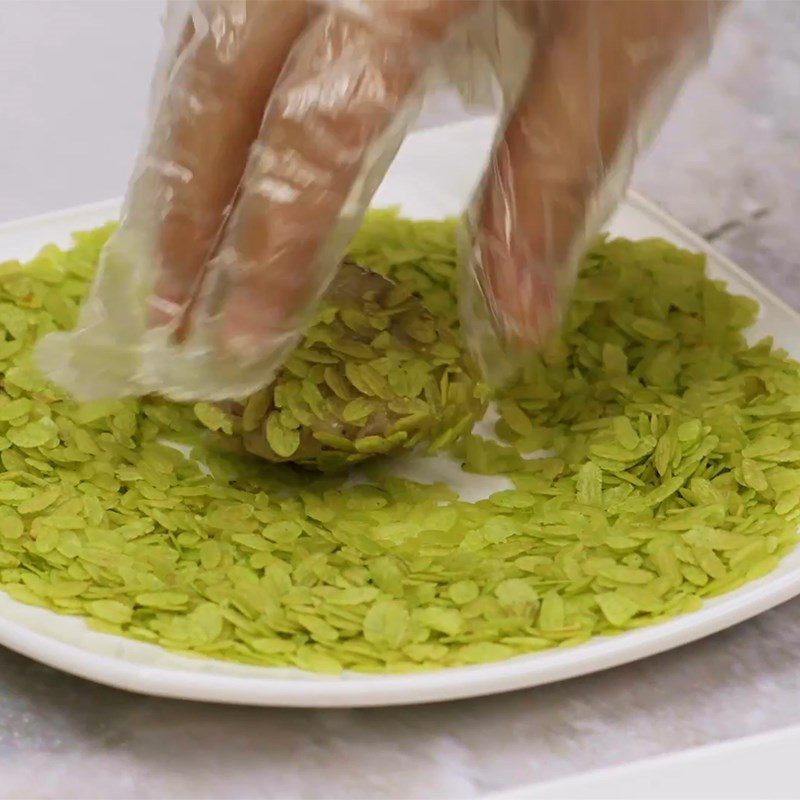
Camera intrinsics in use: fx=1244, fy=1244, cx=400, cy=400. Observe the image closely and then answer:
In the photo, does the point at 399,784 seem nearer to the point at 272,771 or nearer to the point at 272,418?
the point at 272,771

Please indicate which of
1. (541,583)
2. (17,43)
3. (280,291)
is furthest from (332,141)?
(17,43)

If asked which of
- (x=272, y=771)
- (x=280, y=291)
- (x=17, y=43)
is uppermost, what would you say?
(x=280, y=291)

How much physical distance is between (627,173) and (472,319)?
3.9 inches

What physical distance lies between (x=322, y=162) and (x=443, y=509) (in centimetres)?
18

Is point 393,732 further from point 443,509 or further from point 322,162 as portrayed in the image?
point 322,162

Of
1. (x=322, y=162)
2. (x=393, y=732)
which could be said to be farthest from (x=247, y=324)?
(x=393, y=732)

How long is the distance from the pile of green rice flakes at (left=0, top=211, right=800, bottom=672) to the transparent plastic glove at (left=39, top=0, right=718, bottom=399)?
57 mm

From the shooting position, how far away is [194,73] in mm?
567

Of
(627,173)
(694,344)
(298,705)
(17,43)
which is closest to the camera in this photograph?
(298,705)

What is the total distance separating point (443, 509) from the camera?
60cm

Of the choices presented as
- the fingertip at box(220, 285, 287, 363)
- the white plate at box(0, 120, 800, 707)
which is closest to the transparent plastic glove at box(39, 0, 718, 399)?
the fingertip at box(220, 285, 287, 363)

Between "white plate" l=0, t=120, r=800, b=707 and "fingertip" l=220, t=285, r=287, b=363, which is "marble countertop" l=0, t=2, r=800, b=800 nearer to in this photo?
"white plate" l=0, t=120, r=800, b=707

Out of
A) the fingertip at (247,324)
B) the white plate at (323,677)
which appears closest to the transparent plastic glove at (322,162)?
the fingertip at (247,324)

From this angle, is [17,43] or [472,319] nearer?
[472,319]
